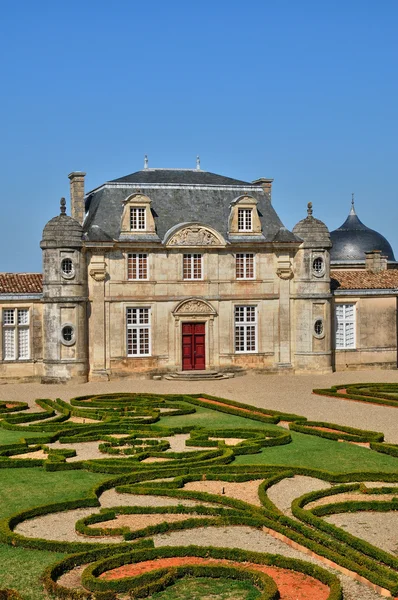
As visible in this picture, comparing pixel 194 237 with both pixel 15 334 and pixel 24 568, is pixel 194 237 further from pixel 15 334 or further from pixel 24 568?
pixel 24 568

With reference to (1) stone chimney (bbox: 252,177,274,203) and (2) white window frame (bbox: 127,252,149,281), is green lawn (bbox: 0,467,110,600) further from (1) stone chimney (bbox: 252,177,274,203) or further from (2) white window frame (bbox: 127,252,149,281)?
(1) stone chimney (bbox: 252,177,274,203)

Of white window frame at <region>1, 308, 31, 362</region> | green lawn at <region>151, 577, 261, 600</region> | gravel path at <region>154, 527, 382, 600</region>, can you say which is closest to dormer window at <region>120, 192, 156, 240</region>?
white window frame at <region>1, 308, 31, 362</region>

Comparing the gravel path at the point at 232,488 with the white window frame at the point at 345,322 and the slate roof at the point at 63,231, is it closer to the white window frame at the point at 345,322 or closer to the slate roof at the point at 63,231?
the slate roof at the point at 63,231

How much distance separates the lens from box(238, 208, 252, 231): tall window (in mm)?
42375

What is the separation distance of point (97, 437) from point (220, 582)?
11.9 meters

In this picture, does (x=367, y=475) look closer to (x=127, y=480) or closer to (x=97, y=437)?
(x=127, y=480)

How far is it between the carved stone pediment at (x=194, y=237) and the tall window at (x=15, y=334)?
23.9ft

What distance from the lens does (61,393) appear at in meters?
35.9

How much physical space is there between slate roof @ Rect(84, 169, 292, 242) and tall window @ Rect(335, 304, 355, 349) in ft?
16.9

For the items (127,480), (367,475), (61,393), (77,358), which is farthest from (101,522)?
(77,358)

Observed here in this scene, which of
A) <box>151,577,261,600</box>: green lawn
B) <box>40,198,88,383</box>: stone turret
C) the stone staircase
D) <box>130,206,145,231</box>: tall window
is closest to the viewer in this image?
<box>151,577,261,600</box>: green lawn

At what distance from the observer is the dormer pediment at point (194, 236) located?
134ft

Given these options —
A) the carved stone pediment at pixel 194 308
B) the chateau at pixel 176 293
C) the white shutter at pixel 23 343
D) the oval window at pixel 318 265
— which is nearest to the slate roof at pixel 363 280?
the chateau at pixel 176 293

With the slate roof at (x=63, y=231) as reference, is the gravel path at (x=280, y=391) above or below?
below
